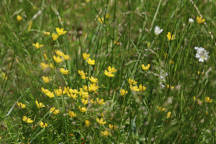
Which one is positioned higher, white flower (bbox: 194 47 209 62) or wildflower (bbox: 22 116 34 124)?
white flower (bbox: 194 47 209 62)

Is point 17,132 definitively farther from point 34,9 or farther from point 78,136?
point 34,9

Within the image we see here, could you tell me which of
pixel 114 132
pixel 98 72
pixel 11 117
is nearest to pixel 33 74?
pixel 11 117

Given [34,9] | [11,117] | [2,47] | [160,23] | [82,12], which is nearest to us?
[11,117]

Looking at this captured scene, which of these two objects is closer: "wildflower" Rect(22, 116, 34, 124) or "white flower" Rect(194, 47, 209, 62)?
"wildflower" Rect(22, 116, 34, 124)

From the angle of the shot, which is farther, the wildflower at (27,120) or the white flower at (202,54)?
the white flower at (202,54)

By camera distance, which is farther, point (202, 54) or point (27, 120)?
point (202, 54)

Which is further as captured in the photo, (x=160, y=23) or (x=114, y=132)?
(x=160, y=23)

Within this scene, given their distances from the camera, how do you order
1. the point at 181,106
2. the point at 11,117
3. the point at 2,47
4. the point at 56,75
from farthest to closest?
the point at 2,47, the point at 56,75, the point at 11,117, the point at 181,106

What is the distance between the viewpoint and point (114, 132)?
1620 millimetres

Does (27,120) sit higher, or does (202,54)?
(202,54)

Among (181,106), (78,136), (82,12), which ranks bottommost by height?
(78,136)

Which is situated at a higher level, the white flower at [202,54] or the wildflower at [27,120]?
the white flower at [202,54]

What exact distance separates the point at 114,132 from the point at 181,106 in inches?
14.9

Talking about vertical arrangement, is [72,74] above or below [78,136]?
above
